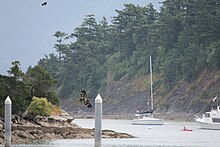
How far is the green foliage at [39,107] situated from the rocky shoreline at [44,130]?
53 cm

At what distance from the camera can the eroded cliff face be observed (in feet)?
418

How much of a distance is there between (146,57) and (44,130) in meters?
84.0

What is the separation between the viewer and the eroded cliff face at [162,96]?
127438 mm

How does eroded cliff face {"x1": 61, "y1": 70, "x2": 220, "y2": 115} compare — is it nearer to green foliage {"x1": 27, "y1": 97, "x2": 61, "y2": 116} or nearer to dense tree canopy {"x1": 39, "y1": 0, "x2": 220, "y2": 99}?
dense tree canopy {"x1": 39, "y1": 0, "x2": 220, "y2": 99}

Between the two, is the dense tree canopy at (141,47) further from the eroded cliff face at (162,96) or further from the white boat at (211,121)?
the white boat at (211,121)

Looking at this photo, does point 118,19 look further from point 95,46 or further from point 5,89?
point 5,89

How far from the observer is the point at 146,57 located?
149 meters

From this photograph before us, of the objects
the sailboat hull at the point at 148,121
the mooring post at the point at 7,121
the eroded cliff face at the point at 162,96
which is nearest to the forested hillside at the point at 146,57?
the eroded cliff face at the point at 162,96

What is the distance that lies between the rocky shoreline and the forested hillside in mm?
56379

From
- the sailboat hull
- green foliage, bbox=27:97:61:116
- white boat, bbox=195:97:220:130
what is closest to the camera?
green foliage, bbox=27:97:61:116

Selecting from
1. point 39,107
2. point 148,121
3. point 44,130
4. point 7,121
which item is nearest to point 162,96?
point 148,121

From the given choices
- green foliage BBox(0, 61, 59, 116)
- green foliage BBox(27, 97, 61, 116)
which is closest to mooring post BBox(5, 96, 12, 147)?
green foliage BBox(0, 61, 59, 116)

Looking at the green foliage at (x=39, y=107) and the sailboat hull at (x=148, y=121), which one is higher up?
the green foliage at (x=39, y=107)

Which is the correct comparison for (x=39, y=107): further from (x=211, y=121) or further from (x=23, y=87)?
(x=211, y=121)
